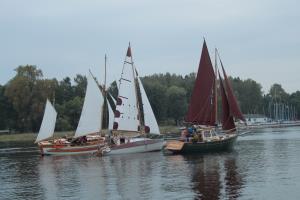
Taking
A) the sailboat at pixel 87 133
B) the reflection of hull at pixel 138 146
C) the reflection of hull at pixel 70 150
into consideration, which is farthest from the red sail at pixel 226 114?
the reflection of hull at pixel 70 150

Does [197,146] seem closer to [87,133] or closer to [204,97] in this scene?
[204,97]

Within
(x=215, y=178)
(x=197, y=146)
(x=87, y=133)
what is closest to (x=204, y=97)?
(x=197, y=146)

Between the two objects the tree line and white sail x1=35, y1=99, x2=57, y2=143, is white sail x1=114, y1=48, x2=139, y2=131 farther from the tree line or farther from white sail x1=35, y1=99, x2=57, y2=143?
the tree line

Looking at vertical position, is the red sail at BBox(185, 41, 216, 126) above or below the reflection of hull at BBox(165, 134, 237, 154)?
above

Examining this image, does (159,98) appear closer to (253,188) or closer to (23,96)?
(23,96)

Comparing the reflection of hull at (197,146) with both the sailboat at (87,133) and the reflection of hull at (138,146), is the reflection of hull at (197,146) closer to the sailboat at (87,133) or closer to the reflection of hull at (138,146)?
the reflection of hull at (138,146)

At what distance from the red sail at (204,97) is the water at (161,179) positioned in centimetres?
1069

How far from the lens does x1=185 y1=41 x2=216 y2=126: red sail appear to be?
64938mm

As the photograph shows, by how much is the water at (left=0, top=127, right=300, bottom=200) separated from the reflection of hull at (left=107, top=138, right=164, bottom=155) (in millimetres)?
9264

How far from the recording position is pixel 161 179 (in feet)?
123

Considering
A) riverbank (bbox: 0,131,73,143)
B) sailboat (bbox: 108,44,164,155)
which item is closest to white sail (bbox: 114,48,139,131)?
sailboat (bbox: 108,44,164,155)

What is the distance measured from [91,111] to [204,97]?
15.8 metres

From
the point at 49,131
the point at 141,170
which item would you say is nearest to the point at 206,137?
the point at 141,170

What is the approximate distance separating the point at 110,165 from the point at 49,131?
26763 mm
